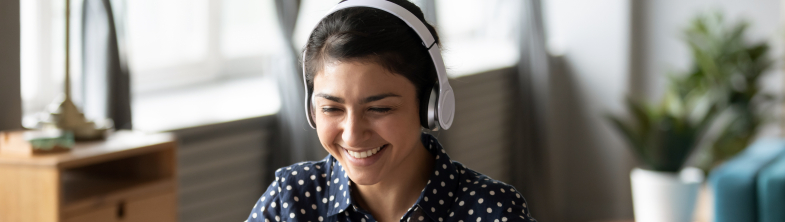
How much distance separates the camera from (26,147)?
1.58 m

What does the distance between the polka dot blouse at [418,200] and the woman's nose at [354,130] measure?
0.43 feet

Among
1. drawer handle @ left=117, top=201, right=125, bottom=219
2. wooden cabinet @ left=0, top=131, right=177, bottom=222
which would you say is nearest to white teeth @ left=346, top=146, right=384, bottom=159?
wooden cabinet @ left=0, top=131, right=177, bottom=222

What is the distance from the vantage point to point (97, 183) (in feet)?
5.90

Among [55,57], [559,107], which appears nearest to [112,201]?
[55,57]

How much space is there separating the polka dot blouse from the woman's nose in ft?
0.43

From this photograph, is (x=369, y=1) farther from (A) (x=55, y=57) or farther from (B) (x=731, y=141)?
(B) (x=731, y=141)

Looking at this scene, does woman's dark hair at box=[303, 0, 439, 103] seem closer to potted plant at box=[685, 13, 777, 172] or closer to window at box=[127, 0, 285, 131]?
window at box=[127, 0, 285, 131]

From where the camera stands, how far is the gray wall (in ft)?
5.91

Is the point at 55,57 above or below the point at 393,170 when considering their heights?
above

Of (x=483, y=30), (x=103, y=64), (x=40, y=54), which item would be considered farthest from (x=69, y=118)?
(x=483, y=30)

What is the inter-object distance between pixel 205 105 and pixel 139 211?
900 millimetres

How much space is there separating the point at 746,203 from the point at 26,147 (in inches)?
96.7

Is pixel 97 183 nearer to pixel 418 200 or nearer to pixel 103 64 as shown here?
pixel 103 64

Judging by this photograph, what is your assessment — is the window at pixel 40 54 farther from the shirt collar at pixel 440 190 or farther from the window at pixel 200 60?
the shirt collar at pixel 440 190
